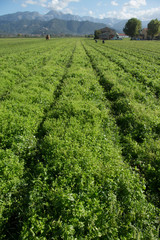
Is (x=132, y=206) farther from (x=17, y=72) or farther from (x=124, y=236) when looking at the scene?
(x=17, y=72)

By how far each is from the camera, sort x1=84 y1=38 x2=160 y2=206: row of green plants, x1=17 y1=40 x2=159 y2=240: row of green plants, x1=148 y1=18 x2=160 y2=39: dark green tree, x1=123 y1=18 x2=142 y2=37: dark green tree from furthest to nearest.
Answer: x1=123 y1=18 x2=142 y2=37: dark green tree → x1=148 y1=18 x2=160 y2=39: dark green tree → x1=84 y1=38 x2=160 y2=206: row of green plants → x1=17 y1=40 x2=159 y2=240: row of green plants

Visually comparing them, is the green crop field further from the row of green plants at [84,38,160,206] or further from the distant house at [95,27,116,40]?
the distant house at [95,27,116,40]

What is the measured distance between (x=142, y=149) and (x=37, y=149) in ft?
14.6

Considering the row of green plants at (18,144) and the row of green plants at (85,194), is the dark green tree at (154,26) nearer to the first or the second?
the row of green plants at (18,144)

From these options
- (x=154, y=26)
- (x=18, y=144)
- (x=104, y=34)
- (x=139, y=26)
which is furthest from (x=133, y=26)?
(x=18, y=144)

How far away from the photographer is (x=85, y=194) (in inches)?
165

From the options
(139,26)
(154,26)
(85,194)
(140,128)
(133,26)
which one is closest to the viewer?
(85,194)

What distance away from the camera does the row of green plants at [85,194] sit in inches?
142

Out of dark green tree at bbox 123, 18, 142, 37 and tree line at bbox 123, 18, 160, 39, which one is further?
dark green tree at bbox 123, 18, 142, 37

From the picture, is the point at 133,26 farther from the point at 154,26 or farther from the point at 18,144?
the point at 18,144

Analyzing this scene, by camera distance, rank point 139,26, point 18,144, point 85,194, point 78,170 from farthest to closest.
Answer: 1. point 139,26
2. point 18,144
3. point 78,170
4. point 85,194

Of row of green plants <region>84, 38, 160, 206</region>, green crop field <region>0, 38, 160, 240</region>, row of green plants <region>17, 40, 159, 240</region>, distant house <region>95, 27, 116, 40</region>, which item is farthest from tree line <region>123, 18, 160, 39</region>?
row of green plants <region>17, 40, 159, 240</region>

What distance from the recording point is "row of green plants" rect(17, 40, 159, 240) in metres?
3.61

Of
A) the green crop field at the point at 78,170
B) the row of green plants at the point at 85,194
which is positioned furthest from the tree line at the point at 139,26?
the row of green plants at the point at 85,194
